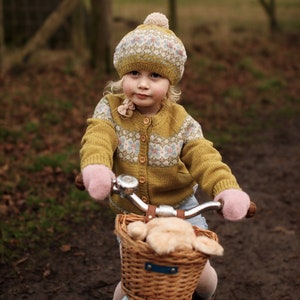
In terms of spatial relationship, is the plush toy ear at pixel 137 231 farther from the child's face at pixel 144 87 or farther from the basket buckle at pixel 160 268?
the child's face at pixel 144 87

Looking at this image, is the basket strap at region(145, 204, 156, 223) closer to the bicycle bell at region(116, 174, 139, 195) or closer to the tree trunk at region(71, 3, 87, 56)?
the bicycle bell at region(116, 174, 139, 195)

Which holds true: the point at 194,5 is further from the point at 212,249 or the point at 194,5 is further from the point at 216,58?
the point at 212,249

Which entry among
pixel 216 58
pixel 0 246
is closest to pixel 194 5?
pixel 216 58

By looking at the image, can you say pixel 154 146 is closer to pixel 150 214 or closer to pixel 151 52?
pixel 151 52

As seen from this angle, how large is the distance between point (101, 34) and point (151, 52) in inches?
249

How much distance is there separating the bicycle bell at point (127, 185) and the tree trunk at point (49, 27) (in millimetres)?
6909

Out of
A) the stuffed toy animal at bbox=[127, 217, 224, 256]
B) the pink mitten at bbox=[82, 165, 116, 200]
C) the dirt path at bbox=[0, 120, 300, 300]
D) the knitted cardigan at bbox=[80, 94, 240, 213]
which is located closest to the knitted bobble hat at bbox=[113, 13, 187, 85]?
the knitted cardigan at bbox=[80, 94, 240, 213]

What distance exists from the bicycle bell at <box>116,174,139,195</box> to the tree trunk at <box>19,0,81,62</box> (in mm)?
6909

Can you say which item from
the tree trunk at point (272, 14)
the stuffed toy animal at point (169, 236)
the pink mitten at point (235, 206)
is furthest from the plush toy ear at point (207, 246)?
the tree trunk at point (272, 14)

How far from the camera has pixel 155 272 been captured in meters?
2.28

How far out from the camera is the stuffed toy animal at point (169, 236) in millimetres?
2176

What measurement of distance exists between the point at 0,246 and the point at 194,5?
1129 centimetres

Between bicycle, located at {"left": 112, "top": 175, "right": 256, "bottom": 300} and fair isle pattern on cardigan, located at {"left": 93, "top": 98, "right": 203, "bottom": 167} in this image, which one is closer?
bicycle, located at {"left": 112, "top": 175, "right": 256, "bottom": 300}

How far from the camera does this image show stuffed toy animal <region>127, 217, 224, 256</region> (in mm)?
2176
